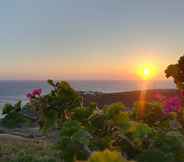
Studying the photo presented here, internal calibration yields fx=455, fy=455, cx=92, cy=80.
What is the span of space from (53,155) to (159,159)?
3349 millimetres

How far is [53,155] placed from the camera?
8.68 m

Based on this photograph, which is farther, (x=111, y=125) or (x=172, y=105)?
(x=172, y=105)

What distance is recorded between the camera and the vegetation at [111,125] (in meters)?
5.47

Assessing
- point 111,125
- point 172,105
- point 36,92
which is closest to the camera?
point 111,125

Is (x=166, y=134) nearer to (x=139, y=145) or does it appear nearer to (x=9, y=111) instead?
(x=139, y=145)

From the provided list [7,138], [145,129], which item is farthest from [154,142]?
[7,138]

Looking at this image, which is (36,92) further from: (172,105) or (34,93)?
(172,105)

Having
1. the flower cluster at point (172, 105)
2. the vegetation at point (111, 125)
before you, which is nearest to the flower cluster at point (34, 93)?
the vegetation at point (111, 125)

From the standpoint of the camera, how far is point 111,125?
256 inches

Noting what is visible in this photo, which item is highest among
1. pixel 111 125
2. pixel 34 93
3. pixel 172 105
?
pixel 34 93

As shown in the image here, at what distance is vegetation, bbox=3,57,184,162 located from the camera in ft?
17.9

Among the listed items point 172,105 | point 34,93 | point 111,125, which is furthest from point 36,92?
point 172,105

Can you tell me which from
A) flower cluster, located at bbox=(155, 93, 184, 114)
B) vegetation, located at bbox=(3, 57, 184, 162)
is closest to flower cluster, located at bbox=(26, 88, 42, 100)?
vegetation, located at bbox=(3, 57, 184, 162)

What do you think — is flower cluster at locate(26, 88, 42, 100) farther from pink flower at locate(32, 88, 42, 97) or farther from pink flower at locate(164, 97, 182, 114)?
pink flower at locate(164, 97, 182, 114)
